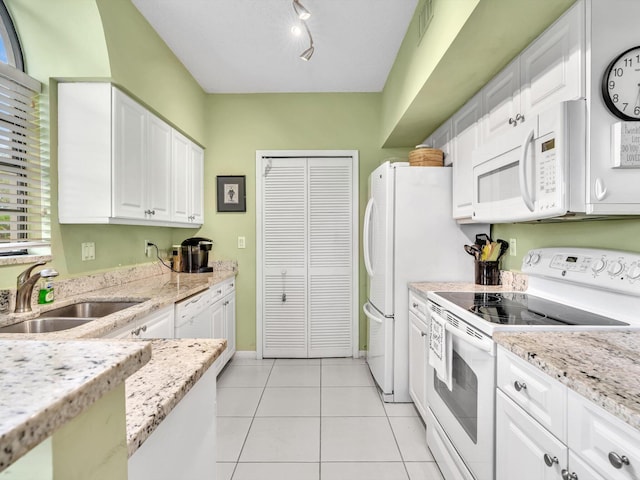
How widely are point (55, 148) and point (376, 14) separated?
221 cm

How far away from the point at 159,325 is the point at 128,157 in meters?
1.10

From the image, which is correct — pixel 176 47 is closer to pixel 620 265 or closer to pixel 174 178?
pixel 174 178

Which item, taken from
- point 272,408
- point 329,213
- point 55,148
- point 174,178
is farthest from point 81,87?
point 272,408

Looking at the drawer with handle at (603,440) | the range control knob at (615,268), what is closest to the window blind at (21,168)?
the drawer with handle at (603,440)

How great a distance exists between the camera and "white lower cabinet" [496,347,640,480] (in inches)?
30.2

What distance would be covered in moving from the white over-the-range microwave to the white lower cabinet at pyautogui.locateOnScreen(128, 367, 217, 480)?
140 cm

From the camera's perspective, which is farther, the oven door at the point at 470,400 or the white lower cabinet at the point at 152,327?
the white lower cabinet at the point at 152,327

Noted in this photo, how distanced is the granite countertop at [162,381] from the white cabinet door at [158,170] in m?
1.71

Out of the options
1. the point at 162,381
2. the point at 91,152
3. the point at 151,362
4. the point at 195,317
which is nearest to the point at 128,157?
the point at 91,152

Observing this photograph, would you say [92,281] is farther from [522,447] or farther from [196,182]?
[522,447]

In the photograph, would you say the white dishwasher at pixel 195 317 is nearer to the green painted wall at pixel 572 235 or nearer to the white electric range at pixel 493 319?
the white electric range at pixel 493 319

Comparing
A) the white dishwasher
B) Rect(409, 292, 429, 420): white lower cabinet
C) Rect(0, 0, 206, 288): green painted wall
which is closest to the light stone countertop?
the white dishwasher

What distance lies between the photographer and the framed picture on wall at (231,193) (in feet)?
11.5

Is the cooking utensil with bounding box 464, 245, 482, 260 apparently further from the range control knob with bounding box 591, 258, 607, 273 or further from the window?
the window
